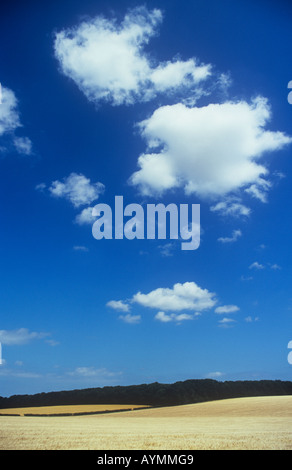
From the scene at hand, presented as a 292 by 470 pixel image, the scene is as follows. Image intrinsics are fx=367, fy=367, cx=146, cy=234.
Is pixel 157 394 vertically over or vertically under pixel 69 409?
over

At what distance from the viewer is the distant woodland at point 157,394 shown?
73.0 meters

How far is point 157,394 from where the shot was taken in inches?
2904

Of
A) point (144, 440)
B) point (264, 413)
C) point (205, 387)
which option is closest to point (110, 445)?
point (144, 440)

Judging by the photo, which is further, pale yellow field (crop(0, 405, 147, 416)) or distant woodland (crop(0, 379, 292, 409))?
distant woodland (crop(0, 379, 292, 409))

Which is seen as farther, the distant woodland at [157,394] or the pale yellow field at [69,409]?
the distant woodland at [157,394]

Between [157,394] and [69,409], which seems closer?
[69,409]

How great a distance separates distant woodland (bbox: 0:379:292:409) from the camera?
73000 mm
